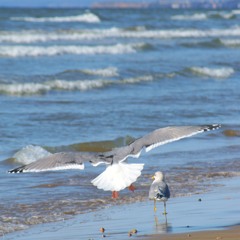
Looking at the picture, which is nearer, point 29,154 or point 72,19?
point 29,154

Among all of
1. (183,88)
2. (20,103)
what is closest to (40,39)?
(183,88)

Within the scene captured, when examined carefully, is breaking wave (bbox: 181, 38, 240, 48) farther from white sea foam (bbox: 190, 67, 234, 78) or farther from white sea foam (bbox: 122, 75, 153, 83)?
white sea foam (bbox: 122, 75, 153, 83)

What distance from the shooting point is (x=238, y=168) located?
29.8ft

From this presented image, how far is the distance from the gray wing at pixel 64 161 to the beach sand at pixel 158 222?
0.42 meters

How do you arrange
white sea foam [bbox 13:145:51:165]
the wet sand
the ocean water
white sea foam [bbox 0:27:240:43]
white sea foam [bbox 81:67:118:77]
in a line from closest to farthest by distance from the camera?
the wet sand, the ocean water, white sea foam [bbox 13:145:51:165], white sea foam [bbox 81:67:118:77], white sea foam [bbox 0:27:240:43]

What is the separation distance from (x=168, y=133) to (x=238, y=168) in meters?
1.94

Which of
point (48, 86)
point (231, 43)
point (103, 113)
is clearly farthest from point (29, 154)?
point (231, 43)

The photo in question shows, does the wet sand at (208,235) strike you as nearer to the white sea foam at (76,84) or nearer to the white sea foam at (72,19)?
the white sea foam at (76,84)

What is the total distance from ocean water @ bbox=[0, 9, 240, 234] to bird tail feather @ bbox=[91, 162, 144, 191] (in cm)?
61

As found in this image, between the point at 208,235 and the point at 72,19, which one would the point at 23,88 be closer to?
the point at 208,235

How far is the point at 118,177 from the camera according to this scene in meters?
6.53

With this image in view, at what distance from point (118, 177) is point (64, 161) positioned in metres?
0.52

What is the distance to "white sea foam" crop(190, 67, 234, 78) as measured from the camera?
760 inches

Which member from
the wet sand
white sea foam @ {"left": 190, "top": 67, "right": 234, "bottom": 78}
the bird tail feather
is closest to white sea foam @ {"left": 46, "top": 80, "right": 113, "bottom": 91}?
white sea foam @ {"left": 190, "top": 67, "right": 234, "bottom": 78}
